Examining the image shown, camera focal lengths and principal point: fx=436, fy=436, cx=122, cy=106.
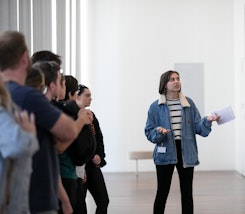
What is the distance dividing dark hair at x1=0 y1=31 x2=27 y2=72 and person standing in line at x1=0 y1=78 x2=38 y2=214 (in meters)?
0.15

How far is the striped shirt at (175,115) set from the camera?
3.83 m

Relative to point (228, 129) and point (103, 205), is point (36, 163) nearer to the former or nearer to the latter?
point (103, 205)

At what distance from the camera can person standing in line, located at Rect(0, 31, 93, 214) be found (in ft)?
5.62

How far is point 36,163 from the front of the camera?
1.81 m

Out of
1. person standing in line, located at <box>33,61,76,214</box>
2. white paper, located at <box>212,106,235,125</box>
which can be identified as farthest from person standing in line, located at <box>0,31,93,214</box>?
white paper, located at <box>212,106,235,125</box>

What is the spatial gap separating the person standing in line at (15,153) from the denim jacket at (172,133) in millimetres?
2182

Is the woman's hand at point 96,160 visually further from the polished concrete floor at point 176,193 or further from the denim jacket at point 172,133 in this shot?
the polished concrete floor at point 176,193

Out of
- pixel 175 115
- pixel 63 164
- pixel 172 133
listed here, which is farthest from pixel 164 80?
pixel 63 164

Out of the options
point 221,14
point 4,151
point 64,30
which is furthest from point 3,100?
point 221,14

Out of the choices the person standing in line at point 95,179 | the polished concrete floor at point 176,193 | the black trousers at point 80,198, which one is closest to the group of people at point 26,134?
the black trousers at point 80,198

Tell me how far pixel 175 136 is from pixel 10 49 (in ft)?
7.67

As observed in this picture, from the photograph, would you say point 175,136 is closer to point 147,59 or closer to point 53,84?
point 53,84

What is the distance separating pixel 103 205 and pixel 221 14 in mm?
5853

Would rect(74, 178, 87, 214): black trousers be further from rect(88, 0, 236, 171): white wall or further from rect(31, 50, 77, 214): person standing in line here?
rect(88, 0, 236, 171): white wall
